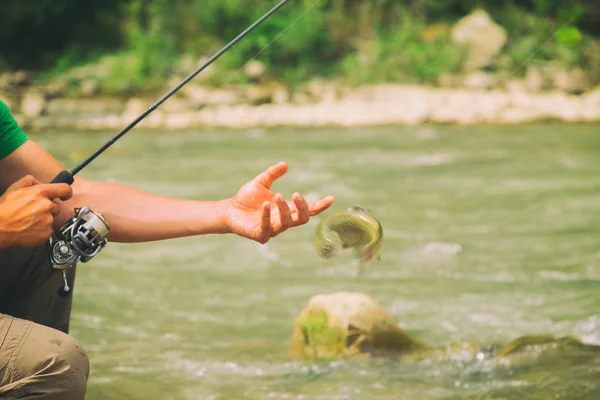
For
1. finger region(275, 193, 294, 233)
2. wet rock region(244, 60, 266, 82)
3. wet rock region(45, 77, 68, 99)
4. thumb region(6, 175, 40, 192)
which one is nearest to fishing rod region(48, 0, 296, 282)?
thumb region(6, 175, 40, 192)

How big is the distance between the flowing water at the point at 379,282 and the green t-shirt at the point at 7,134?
1164 millimetres

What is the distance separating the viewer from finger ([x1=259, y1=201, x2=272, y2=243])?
7.12 ft

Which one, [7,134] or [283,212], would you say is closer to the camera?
[283,212]

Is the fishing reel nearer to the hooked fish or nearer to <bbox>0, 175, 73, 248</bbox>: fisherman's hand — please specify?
<bbox>0, 175, 73, 248</bbox>: fisherman's hand

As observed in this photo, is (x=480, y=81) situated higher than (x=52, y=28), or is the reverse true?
(x=52, y=28)

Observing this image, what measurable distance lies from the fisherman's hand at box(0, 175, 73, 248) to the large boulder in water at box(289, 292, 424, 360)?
1666 millimetres

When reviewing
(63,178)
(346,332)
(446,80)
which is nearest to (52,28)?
(446,80)

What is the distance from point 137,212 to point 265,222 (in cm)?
58

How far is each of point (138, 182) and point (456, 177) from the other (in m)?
3.32

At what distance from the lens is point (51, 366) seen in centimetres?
215

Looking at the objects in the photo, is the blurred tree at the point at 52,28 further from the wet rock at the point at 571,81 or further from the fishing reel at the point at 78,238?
the fishing reel at the point at 78,238

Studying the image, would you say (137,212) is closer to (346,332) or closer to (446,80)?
(346,332)

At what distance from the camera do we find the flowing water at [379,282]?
3445 millimetres

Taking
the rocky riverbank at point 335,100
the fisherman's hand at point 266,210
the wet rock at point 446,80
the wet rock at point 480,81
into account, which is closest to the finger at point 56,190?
the fisherman's hand at point 266,210
